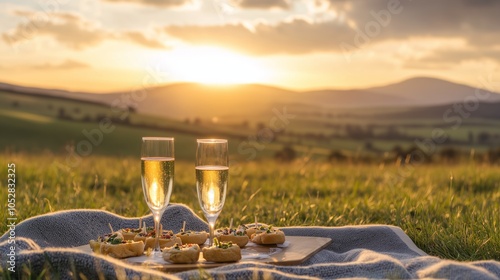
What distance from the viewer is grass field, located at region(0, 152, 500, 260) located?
16.5 feet

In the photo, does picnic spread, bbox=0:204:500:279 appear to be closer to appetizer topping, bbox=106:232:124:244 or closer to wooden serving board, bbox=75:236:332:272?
wooden serving board, bbox=75:236:332:272

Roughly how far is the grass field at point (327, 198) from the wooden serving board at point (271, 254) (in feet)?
3.62

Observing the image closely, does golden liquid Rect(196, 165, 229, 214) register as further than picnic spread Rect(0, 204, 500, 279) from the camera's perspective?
Yes

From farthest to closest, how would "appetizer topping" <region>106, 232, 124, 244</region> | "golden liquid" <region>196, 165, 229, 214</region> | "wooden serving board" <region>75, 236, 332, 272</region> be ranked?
"appetizer topping" <region>106, 232, 124, 244</region>, "golden liquid" <region>196, 165, 229, 214</region>, "wooden serving board" <region>75, 236, 332, 272</region>

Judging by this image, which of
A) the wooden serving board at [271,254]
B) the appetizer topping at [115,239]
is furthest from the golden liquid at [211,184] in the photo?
the appetizer topping at [115,239]

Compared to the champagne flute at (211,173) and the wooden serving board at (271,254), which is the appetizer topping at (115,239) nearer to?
the wooden serving board at (271,254)

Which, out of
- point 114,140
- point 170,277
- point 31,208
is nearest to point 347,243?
point 170,277

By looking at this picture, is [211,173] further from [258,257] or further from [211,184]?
[258,257]

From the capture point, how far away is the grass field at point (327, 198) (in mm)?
5027

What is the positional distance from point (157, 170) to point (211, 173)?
0.30m

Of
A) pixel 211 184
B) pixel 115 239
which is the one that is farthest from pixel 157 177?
pixel 115 239

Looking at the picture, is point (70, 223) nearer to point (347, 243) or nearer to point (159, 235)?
point (159, 235)

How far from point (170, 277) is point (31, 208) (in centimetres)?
332

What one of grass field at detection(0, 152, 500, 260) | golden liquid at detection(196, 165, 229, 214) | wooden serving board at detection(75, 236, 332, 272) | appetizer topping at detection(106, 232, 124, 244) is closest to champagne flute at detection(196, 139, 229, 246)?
golden liquid at detection(196, 165, 229, 214)
